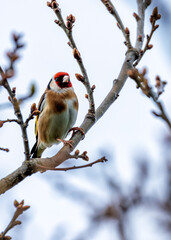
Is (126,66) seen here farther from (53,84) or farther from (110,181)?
(53,84)

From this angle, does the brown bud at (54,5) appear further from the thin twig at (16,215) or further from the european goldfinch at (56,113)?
the european goldfinch at (56,113)

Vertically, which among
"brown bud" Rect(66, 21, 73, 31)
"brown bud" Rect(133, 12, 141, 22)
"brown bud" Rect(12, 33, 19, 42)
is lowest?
"brown bud" Rect(12, 33, 19, 42)

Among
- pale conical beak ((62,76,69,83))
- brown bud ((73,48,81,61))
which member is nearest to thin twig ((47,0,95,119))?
brown bud ((73,48,81,61))

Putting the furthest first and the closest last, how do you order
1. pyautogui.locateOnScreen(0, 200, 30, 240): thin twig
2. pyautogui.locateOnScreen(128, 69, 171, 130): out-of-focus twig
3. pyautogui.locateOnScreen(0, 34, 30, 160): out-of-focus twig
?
1. pyautogui.locateOnScreen(0, 200, 30, 240): thin twig
2. pyautogui.locateOnScreen(0, 34, 30, 160): out-of-focus twig
3. pyautogui.locateOnScreen(128, 69, 171, 130): out-of-focus twig

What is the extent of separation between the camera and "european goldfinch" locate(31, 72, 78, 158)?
→ 5012 mm

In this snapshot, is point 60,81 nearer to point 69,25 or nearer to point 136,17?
point 136,17

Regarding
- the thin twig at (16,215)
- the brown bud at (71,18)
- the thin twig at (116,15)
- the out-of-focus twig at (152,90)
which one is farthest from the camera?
the thin twig at (116,15)

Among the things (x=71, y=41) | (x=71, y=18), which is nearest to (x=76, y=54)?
(x=71, y=41)

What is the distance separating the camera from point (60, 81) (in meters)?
5.58

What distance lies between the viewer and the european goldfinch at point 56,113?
5012mm

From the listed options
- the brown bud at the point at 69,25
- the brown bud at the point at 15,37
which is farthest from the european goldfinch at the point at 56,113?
the brown bud at the point at 15,37

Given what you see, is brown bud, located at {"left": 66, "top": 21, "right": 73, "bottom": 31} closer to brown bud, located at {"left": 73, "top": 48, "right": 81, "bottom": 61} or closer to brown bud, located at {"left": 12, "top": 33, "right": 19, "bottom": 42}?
brown bud, located at {"left": 73, "top": 48, "right": 81, "bottom": 61}

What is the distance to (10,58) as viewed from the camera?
2.02 meters

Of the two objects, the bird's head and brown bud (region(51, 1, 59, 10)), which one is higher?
the bird's head
